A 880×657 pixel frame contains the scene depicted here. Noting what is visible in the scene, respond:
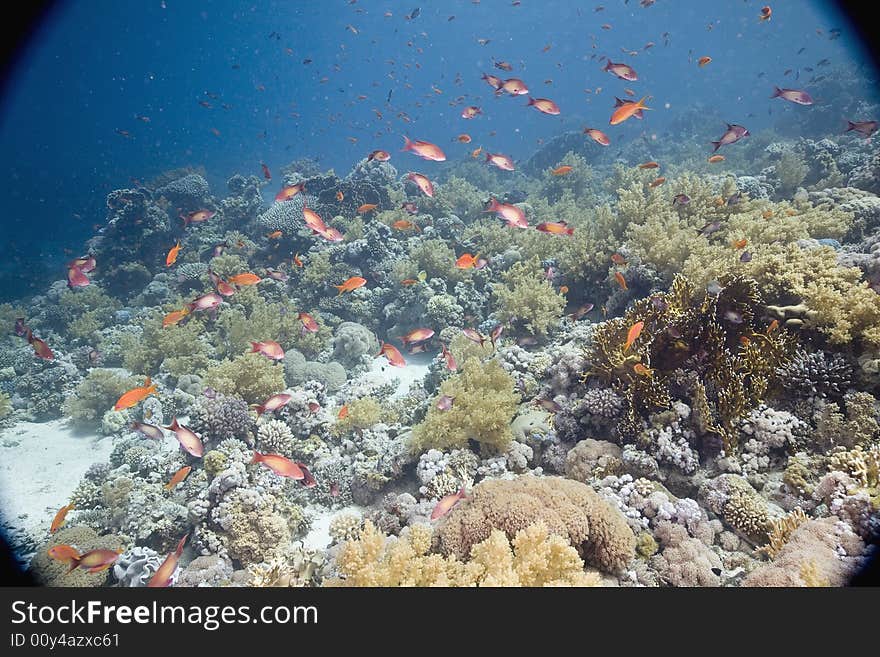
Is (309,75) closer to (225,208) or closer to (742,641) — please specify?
(225,208)

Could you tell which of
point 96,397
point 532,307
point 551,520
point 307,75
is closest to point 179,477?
point 551,520

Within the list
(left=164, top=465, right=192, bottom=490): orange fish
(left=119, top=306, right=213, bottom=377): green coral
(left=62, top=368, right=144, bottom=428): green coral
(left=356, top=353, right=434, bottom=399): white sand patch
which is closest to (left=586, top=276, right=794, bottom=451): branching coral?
(left=356, top=353, right=434, bottom=399): white sand patch

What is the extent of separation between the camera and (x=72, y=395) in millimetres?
9680

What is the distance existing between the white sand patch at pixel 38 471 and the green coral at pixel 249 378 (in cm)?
285

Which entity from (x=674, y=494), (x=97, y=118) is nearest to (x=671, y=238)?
(x=674, y=494)

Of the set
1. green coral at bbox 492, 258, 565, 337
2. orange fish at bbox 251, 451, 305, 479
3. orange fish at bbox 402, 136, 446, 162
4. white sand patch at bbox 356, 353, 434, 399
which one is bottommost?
white sand patch at bbox 356, 353, 434, 399

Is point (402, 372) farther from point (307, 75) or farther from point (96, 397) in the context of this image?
point (307, 75)

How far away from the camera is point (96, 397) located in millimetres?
8992

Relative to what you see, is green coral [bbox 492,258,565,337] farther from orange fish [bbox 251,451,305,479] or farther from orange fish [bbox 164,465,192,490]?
orange fish [bbox 164,465,192,490]

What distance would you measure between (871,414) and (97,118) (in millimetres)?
153150

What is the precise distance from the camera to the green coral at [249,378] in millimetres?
7105

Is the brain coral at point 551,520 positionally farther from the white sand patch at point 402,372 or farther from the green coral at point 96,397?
the green coral at point 96,397

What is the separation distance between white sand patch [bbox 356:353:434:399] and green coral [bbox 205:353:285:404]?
7.91ft

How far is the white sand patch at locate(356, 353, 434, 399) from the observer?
9.21 metres
